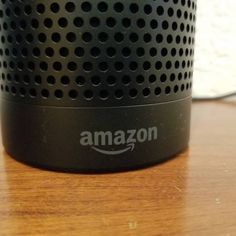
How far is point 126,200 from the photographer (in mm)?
292

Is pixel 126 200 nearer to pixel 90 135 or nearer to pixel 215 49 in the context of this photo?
pixel 90 135

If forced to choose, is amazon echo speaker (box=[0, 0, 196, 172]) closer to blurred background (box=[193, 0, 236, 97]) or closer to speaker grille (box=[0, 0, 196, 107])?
speaker grille (box=[0, 0, 196, 107])

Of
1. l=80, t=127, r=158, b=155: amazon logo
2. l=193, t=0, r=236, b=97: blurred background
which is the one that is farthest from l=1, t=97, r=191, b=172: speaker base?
l=193, t=0, r=236, b=97: blurred background

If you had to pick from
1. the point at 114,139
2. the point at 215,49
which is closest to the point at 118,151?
the point at 114,139

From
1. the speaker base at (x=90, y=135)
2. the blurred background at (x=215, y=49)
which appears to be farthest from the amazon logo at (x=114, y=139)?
the blurred background at (x=215, y=49)

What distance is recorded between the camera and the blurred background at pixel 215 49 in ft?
2.48

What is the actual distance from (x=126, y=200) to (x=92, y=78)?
120mm

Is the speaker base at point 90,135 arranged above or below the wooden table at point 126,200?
above

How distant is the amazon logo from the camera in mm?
331

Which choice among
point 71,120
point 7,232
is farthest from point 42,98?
point 7,232

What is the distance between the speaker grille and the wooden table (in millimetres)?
79

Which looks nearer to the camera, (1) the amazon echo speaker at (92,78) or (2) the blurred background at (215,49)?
(1) the amazon echo speaker at (92,78)

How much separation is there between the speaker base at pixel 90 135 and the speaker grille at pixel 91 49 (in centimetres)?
1

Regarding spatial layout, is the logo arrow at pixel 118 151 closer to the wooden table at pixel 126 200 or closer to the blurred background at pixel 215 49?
the wooden table at pixel 126 200
